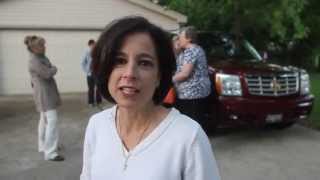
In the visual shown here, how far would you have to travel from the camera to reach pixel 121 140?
7.21 ft

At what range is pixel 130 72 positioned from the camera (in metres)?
Result: 2.10

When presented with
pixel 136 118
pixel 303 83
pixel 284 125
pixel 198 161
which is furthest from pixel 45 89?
pixel 198 161

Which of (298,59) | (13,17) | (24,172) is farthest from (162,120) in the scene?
(298,59)

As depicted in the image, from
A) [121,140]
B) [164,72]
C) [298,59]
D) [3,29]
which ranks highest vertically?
[164,72]

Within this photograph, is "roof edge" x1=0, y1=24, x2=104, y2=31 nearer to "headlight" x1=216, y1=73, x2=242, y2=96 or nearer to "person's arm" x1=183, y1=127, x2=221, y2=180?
"headlight" x1=216, y1=73, x2=242, y2=96

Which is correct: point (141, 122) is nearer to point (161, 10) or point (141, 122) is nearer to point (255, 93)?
point (255, 93)

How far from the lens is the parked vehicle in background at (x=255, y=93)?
9742 mm

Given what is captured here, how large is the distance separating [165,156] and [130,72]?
1.00 feet

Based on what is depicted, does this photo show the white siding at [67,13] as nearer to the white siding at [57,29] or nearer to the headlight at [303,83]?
the white siding at [57,29]

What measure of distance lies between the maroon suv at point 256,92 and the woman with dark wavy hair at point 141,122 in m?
7.50

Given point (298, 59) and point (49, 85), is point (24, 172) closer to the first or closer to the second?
point (49, 85)

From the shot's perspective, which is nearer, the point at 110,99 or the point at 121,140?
the point at 121,140

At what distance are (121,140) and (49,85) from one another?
645 centimetres

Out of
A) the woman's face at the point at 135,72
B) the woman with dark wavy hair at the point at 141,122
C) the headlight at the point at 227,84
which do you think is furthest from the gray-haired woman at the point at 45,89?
the woman's face at the point at 135,72
